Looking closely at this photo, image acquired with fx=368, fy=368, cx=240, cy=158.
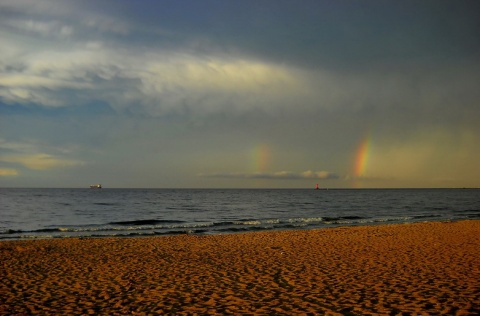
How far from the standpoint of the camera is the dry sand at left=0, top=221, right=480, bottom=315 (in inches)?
374

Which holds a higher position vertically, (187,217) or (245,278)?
→ (245,278)

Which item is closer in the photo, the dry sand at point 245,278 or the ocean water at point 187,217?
the dry sand at point 245,278

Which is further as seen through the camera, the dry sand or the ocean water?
the ocean water

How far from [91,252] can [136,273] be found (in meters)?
6.07

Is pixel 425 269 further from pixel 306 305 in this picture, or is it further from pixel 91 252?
pixel 91 252

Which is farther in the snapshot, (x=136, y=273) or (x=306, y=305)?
(x=136, y=273)

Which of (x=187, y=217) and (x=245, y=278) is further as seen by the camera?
(x=187, y=217)

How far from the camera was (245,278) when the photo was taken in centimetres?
1268

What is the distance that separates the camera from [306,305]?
31.1ft

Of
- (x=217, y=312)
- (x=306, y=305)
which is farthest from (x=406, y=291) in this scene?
(x=217, y=312)

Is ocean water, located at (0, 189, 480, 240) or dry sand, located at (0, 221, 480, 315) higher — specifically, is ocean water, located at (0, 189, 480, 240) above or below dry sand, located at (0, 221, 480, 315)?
below

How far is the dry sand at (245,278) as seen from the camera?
9492mm

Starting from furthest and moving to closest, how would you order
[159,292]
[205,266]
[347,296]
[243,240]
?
1. [243,240]
2. [205,266]
3. [159,292]
4. [347,296]

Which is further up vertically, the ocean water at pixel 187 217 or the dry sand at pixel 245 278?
the dry sand at pixel 245 278
